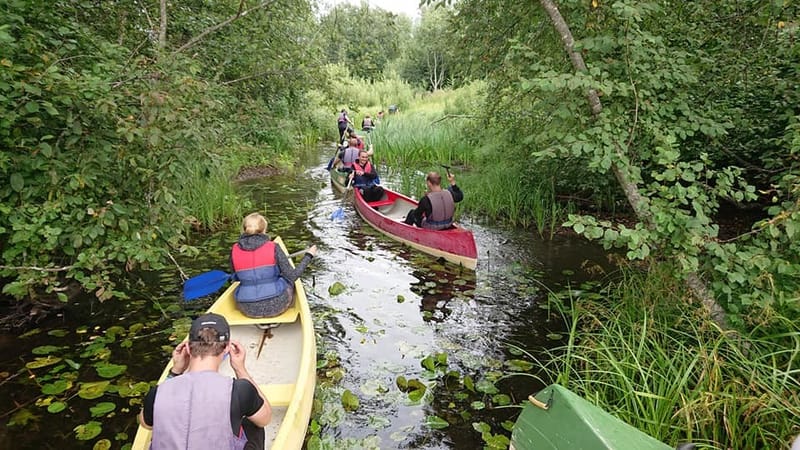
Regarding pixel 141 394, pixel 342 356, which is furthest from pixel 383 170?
pixel 141 394

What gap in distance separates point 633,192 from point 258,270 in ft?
11.2

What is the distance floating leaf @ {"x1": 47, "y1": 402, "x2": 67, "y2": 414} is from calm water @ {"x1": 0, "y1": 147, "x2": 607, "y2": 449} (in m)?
0.03

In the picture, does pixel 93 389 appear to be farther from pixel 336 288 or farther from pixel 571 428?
pixel 571 428

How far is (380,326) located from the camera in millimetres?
5711

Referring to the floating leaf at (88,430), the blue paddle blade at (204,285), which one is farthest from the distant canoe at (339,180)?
the floating leaf at (88,430)

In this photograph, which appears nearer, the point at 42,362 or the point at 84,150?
the point at 84,150

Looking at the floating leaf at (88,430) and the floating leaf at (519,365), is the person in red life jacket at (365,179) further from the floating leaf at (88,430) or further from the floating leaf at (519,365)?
the floating leaf at (88,430)

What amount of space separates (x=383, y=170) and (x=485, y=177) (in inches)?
202

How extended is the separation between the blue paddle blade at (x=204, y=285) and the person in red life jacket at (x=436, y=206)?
3.52 meters

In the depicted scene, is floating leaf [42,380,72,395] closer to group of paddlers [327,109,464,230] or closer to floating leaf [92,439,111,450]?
floating leaf [92,439,111,450]

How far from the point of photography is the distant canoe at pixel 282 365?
3196 millimetres

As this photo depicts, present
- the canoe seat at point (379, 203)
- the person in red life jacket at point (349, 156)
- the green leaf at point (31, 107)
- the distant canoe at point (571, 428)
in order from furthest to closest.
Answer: the person in red life jacket at point (349, 156)
the canoe seat at point (379, 203)
the green leaf at point (31, 107)
the distant canoe at point (571, 428)

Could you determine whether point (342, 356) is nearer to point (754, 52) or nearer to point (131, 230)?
point (131, 230)

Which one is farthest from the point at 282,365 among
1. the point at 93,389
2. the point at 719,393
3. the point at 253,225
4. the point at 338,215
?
the point at 338,215
